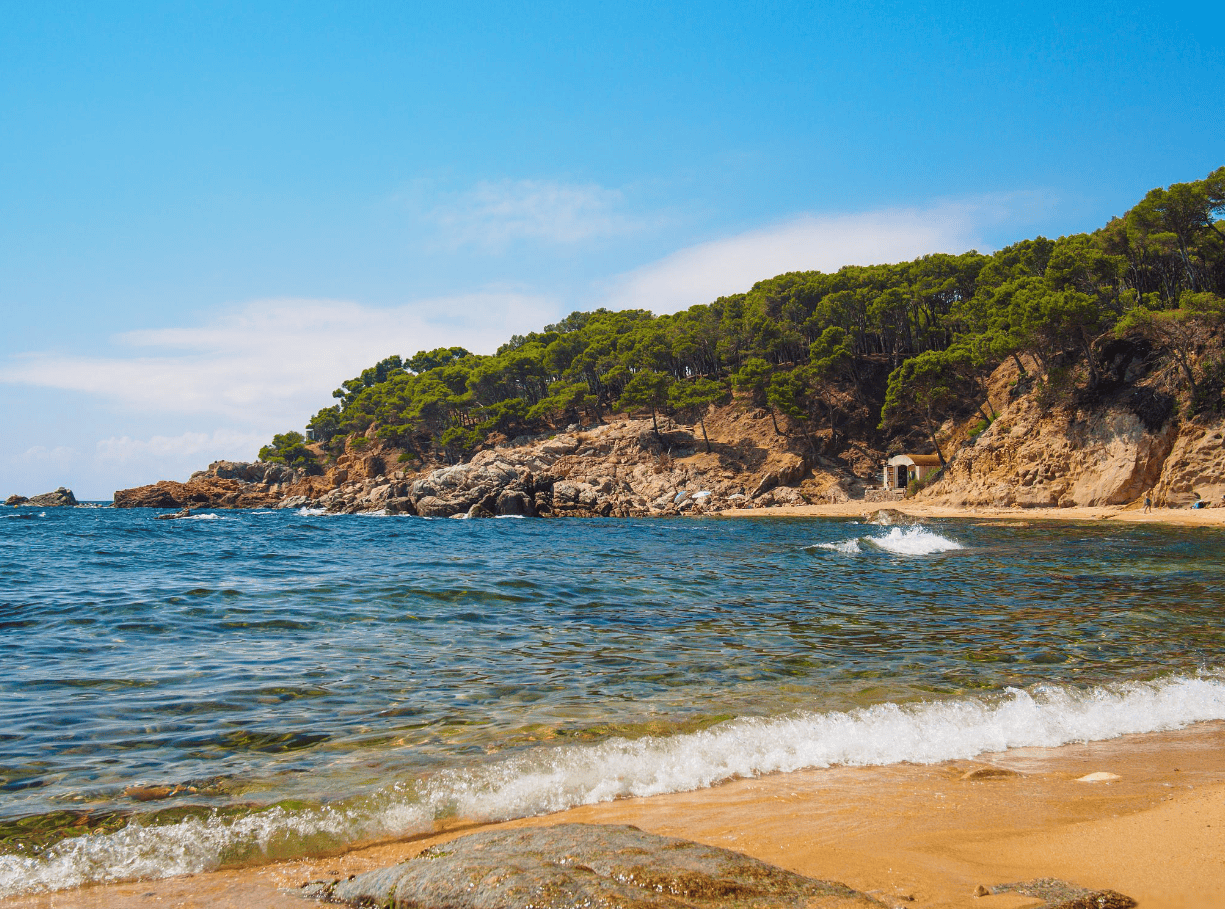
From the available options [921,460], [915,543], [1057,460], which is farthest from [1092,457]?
[915,543]

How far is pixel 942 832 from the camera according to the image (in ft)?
12.3

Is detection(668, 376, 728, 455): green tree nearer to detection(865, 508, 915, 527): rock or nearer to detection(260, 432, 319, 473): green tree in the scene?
detection(865, 508, 915, 527): rock

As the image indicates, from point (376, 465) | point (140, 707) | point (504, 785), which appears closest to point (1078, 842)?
point (504, 785)

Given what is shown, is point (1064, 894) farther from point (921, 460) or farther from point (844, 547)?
point (921, 460)

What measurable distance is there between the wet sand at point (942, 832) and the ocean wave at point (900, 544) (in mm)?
16571

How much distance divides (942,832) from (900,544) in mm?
20766

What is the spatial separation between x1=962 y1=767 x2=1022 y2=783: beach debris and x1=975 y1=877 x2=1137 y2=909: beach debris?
182 centimetres

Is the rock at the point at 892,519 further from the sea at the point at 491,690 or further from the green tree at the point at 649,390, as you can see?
the green tree at the point at 649,390

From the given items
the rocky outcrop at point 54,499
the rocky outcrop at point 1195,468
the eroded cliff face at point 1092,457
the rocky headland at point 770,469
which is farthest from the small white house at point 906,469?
the rocky outcrop at point 54,499

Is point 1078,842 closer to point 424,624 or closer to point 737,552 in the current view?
point 424,624

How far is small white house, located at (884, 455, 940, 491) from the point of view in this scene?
52.0 m

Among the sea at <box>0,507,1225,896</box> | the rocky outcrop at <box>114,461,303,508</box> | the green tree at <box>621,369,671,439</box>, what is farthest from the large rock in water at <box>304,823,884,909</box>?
the rocky outcrop at <box>114,461,303,508</box>

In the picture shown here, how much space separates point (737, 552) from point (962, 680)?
1509 centimetres

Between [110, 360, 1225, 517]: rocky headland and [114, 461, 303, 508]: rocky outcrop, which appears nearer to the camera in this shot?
[110, 360, 1225, 517]: rocky headland
